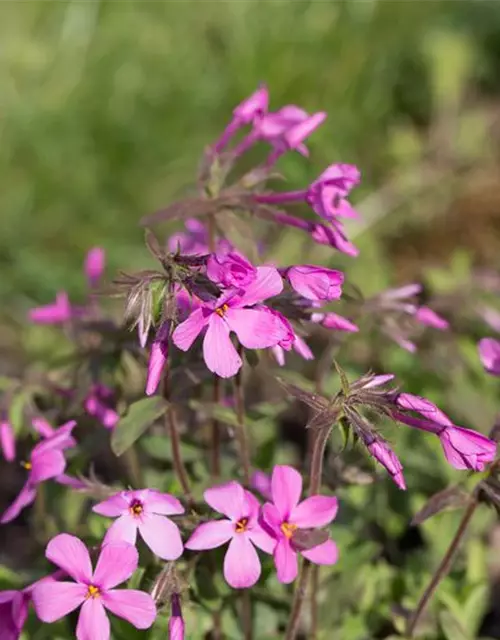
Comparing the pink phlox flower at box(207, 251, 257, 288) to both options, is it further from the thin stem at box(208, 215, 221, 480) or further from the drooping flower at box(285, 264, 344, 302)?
the thin stem at box(208, 215, 221, 480)

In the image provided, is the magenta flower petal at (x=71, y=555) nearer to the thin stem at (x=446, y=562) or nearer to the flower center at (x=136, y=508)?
the flower center at (x=136, y=508)

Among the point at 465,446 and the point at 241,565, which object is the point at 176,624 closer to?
the point at 241,565

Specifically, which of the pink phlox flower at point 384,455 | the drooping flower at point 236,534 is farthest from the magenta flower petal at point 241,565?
the pink phlox flower at point 384,455

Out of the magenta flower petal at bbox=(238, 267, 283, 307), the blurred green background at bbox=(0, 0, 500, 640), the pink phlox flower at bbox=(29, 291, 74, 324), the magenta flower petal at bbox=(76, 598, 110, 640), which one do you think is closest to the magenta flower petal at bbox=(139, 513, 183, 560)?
the magenta flower petal at bbox=(76, 598, 110, 640)

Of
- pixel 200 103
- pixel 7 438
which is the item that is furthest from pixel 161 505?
pixel 200 103

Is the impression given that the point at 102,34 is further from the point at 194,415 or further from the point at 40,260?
the point at 194,415

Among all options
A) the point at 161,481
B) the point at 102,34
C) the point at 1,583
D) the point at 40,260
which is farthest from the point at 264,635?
the point at 102,34

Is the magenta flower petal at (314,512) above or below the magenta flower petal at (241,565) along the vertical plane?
above

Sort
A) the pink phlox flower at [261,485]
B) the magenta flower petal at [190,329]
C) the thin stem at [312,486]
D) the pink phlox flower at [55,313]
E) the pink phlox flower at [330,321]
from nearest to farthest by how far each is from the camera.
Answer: the magenta flower petal at [190,329], the thin stem at [312,486], the pink phlox flower at [330,321], the pink phlox flower at [261,485], the pink phlox flower at [55,313]
